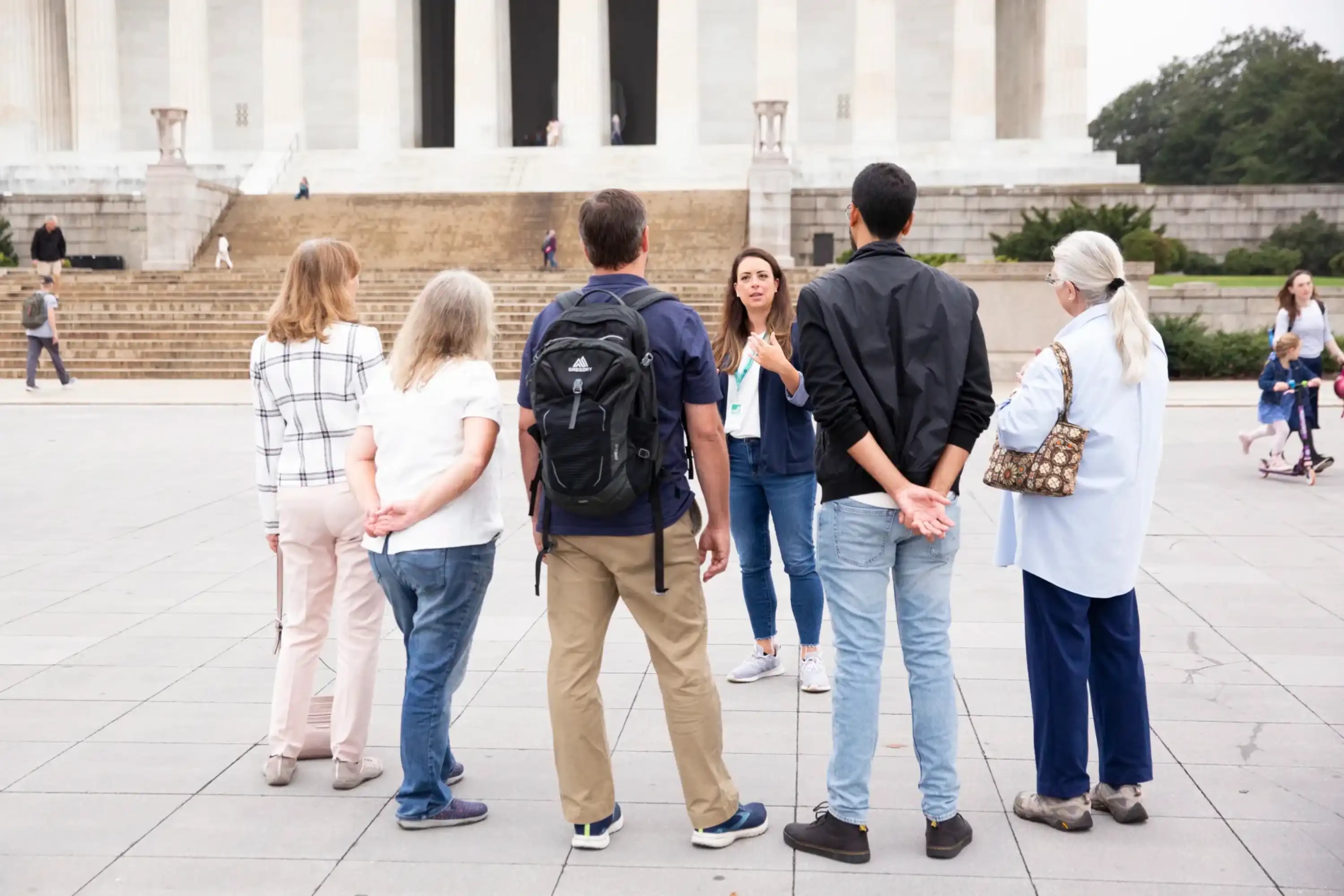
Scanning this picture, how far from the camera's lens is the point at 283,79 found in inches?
1781

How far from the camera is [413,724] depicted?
193 inches

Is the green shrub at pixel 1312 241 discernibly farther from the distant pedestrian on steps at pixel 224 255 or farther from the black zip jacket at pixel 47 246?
the black zip jacket at pixel 47 246

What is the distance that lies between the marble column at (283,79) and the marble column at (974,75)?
20.8 m

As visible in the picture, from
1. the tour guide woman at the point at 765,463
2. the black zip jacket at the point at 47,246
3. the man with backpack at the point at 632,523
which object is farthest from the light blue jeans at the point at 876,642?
the black zip jacket at the point at 47,246

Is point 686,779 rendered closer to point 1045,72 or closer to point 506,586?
point 506,586

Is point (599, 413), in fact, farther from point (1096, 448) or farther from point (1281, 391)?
point (1281, 391)

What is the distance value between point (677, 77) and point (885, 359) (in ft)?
135

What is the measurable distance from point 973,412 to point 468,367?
68.0 inches

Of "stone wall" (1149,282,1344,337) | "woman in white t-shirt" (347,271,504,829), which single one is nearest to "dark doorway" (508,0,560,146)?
"stone wall" (1149,282,1344,337)

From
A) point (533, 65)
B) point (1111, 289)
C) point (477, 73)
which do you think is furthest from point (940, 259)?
point (533, 65)

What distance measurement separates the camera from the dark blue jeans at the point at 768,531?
21.4 ft

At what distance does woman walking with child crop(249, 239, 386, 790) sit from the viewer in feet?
17.5

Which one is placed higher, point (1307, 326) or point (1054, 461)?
point (1307, 326)

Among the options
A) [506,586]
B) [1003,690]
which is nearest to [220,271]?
[506,586]
